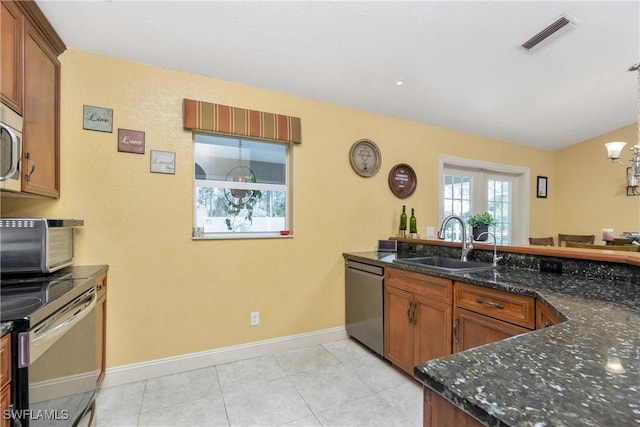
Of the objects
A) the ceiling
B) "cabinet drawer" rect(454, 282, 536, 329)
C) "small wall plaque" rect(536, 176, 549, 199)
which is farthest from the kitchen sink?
"small wall plaque" rect(536, 176, 549, 199)

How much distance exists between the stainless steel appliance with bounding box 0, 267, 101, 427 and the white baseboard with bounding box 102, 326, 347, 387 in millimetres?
434

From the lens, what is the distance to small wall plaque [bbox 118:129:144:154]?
2107mm

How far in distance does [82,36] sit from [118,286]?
1.69m

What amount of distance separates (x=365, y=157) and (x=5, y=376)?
9.22ft

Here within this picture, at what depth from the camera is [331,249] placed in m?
2.86

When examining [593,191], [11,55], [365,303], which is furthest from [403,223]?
[593,191]

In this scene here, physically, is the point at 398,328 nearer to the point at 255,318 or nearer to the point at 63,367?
the point at 255,318

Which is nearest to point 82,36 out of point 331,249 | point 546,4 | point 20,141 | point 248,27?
point 20,141

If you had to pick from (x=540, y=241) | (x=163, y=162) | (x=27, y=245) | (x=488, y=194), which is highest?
(x=163, y=162)

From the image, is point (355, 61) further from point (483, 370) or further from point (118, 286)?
point (118, 286)

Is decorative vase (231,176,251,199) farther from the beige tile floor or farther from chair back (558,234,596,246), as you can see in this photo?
chair back (558,234,596,246)

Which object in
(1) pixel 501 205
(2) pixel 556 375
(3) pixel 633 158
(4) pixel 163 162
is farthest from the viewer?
(1) pixel 501 205

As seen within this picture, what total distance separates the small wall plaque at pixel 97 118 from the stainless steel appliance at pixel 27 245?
77 cm

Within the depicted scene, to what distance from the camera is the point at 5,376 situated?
966mm
